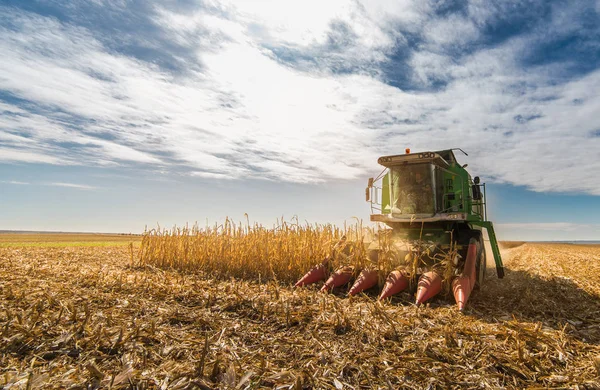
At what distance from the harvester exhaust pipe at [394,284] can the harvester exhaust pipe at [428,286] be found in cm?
44

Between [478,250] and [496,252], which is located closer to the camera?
[478,250]

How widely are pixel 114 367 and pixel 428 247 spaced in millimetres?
5660

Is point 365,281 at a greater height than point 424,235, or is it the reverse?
point 424,235

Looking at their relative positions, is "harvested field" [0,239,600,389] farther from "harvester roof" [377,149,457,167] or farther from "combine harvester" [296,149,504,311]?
"harvester roof" [377,149,457,167]

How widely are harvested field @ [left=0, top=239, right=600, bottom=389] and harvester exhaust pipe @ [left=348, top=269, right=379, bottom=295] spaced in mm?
333

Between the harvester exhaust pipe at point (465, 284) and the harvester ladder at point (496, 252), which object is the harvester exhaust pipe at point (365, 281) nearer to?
the harvester exhaust pipe at point (465, 284)

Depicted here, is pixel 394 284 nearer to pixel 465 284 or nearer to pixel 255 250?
pixel 465 284

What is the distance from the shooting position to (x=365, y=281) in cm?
682

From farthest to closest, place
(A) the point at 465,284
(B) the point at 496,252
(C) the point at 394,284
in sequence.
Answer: (B) the point at 496,252 → (C) the point at 394,284 → (A) the point at 465,284

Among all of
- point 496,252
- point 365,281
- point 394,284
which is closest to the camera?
point 394,284

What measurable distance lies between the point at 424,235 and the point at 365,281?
8.07ft

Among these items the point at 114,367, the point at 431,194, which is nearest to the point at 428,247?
the point at 431,194

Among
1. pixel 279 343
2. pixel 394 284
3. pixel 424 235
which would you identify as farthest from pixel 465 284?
pixel 279 343

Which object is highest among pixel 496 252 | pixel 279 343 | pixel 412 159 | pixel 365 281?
pixel 412 159
